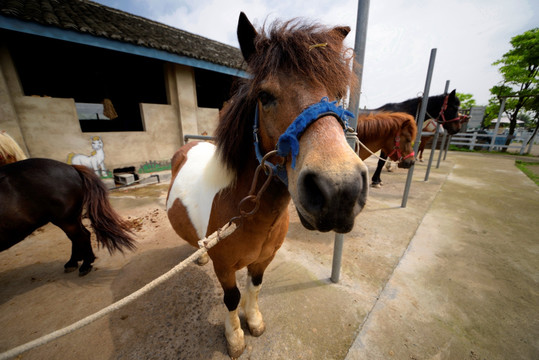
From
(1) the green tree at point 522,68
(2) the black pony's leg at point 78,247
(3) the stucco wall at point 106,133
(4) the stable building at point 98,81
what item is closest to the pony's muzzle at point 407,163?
(4) the stable building at point 98,81

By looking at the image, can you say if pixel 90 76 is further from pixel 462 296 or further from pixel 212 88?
pixel 462 296

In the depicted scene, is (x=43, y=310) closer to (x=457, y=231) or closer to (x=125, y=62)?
(x=457, y=231)

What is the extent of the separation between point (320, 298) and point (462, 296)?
1.46m

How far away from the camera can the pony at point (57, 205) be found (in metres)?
1.88

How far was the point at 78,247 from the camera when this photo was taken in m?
2.33

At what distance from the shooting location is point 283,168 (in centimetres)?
94

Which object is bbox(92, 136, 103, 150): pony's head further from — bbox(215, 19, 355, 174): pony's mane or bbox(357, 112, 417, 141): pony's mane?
bbox(357, 112, 417, 141): pony's mane

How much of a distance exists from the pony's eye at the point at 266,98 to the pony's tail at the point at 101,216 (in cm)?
250

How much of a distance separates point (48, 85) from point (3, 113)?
4623mm

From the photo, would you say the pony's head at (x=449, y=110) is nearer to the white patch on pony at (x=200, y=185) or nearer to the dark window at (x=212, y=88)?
the white patch on pony at (x=200, y=185)

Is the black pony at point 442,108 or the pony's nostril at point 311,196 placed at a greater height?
the black pony at point 442,108

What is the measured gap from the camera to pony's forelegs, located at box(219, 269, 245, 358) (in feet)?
4.84

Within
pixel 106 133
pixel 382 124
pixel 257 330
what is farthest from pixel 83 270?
pixel 382 124

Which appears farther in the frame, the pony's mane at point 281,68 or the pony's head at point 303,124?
the pony's mane at point 281,68
